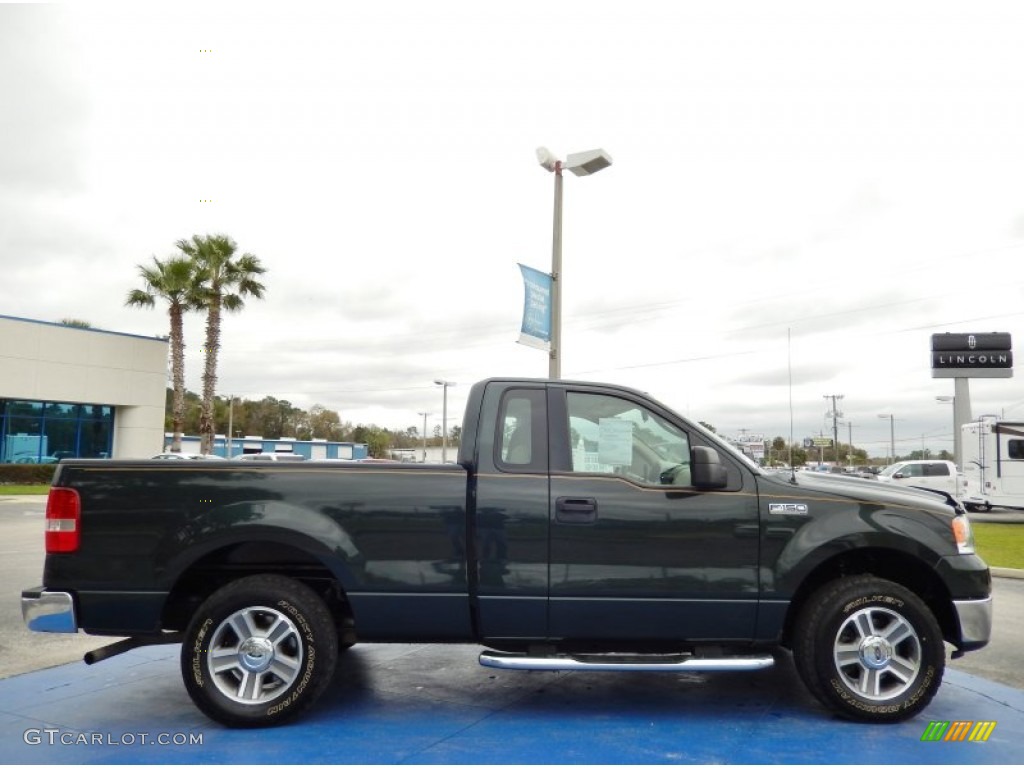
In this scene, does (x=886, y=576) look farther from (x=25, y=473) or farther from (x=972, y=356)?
(x=25, y=473)

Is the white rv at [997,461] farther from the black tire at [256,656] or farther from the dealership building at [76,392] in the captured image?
the dealership building at [76,392]

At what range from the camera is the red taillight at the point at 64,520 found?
4379 mm

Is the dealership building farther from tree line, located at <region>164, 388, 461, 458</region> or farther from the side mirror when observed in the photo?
tree line, located at <region>164, 388, 461, 458</region>

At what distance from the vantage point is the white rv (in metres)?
21.7

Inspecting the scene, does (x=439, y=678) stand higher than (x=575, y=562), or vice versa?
(x=575, y=562)

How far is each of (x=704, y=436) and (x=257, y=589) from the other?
274cm

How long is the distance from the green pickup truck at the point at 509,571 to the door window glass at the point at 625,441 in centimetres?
10

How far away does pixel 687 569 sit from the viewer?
4.45 metres

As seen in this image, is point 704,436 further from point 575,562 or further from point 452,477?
point 452,477

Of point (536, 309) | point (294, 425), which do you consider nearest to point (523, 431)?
point (536, 309)

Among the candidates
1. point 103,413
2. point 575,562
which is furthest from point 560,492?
point 103,413

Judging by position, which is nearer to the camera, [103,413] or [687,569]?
[687,569]

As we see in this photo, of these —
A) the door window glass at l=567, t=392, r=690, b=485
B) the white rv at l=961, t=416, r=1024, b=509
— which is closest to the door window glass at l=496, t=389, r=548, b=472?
the door window glass at l=567, t=392, r=690, b=485

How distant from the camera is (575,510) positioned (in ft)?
14.7
